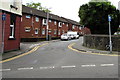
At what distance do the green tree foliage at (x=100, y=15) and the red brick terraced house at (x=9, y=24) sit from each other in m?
10.2

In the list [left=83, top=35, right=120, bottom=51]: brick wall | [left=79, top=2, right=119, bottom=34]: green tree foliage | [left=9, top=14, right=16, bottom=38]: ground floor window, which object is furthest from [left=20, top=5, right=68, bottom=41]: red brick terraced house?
[left=83, top=35, right=120, bottom=51]: brick wall

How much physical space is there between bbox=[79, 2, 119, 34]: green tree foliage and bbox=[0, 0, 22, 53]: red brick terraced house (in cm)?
1020

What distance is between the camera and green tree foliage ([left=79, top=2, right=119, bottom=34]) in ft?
66.6

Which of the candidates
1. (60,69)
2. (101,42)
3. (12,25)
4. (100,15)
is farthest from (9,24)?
(100,15)

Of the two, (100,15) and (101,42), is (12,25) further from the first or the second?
(100,15)

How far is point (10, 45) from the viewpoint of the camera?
14.3 meters

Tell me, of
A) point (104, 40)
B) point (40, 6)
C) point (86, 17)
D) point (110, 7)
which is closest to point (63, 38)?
point (86, 17)

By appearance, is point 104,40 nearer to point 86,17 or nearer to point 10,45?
point 86,17

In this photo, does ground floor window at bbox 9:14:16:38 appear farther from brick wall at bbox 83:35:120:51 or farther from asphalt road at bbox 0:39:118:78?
brick wall at bbox 83:35:120:51

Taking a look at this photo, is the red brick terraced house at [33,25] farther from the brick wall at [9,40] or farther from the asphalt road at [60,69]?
the asphalt road at [60,69]

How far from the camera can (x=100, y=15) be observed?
66.6ft

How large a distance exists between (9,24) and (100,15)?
12702mm

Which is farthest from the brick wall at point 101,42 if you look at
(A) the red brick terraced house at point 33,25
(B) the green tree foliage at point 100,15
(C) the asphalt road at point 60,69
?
(A) the red brick terraced house at point 33,25

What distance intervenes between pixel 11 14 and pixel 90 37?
33.6ft
